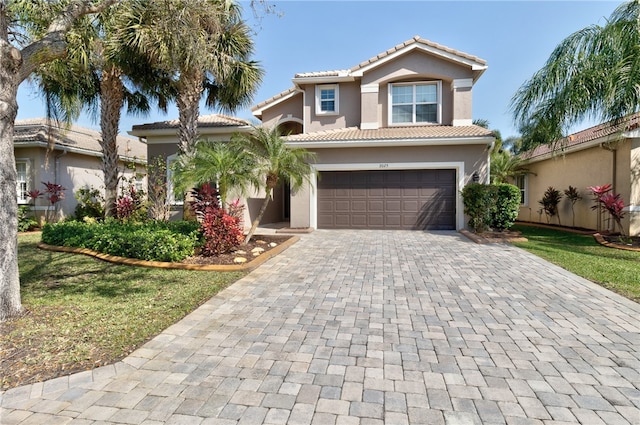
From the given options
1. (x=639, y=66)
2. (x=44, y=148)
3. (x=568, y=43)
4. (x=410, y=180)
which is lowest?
(x=410, y=180)

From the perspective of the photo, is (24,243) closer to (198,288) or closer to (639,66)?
(198,288)

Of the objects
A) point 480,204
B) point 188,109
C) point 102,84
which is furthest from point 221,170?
point 480,204

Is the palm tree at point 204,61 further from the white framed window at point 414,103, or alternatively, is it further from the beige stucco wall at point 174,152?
the white framed window at point 414,103

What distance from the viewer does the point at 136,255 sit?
26.8ft

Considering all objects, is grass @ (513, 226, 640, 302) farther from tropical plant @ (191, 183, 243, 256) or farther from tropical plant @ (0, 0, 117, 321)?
tropical plant @ (0, 0, 117, 321)

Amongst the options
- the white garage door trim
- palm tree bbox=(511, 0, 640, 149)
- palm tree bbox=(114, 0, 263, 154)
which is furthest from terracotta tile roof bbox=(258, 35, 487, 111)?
palm tree bbox=(114, 0, 263, 154)

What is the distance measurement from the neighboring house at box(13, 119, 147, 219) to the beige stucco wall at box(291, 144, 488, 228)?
712 centimetres

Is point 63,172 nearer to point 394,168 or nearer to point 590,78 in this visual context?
point 394,168

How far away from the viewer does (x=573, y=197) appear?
14.9 meters

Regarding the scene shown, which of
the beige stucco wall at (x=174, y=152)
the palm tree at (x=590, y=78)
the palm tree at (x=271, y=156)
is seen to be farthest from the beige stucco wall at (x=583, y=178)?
the beige stucco wall at (x=174, y=152)

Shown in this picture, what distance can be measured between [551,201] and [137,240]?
18.1m

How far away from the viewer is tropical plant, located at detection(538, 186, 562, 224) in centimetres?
1622

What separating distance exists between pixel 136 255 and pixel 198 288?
124 inches

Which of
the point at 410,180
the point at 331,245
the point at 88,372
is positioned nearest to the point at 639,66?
the point at 410,180
